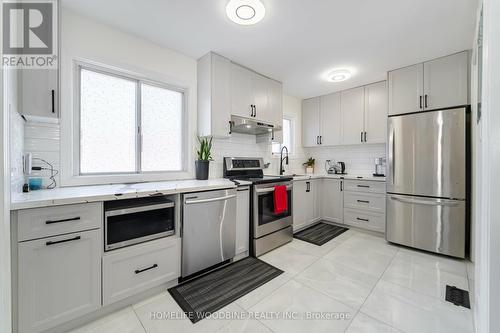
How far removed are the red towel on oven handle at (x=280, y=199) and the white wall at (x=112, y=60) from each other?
1206mm

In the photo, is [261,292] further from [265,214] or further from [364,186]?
[364,186]

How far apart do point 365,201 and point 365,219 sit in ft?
0.98

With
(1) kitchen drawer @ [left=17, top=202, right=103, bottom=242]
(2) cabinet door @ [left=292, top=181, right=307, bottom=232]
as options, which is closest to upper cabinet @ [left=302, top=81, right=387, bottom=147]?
(2) cabinet door @ [left=292, top=181, right=307, bottom=232]

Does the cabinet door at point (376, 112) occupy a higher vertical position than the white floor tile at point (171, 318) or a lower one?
higher

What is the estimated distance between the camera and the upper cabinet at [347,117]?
348cm

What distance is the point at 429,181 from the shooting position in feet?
8.63

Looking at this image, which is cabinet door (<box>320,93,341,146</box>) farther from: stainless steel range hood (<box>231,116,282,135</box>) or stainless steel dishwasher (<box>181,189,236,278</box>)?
stainless steel dishwasher (<box>181,189,236,278</box>)

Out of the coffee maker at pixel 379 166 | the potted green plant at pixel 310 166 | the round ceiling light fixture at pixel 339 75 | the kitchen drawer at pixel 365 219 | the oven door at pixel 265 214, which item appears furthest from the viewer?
the potted green plant at pixel 310 166

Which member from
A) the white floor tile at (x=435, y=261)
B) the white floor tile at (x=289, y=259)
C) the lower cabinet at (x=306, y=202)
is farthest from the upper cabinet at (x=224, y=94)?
the white floor tile at (x=435, y=261)

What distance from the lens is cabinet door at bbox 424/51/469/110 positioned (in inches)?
97.7

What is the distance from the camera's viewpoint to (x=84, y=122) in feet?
6.72

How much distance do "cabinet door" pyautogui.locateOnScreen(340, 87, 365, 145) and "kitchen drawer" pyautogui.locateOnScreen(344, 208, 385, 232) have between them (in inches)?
49.8

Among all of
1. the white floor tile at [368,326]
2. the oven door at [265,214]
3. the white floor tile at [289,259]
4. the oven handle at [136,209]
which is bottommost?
the white floor tile at [368,326]

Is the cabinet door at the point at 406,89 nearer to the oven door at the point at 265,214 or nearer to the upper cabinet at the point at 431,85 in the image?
the upper cabinet at the point at 431,85
